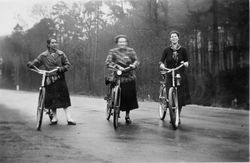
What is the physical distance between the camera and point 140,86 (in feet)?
64.5

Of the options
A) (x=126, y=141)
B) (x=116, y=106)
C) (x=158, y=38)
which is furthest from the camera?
(x=158, y=38)

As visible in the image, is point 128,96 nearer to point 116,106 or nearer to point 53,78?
Result: point 116,106

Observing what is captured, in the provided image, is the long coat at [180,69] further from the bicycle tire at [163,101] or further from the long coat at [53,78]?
the long coat at [53,78]

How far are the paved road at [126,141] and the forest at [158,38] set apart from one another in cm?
392

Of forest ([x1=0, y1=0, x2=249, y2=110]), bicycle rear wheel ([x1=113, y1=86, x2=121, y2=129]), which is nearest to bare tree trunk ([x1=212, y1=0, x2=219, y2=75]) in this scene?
forest ([x1=0, y1=0, x2=249, y2=110])

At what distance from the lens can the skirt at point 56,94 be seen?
845 centimetres

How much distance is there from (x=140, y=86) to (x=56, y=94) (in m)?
11.4

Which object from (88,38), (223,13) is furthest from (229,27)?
(88,38)

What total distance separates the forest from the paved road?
3.92 m

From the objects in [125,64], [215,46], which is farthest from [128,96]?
[215,46]

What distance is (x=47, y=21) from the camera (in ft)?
73.4

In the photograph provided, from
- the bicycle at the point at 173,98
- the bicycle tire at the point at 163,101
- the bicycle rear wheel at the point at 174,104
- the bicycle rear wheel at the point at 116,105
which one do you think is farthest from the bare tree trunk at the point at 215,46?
the bicycle rear wheel at the point at 116,105

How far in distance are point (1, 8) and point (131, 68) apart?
2633mm

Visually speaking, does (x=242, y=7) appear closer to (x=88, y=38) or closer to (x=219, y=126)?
(x=219, y=126)
